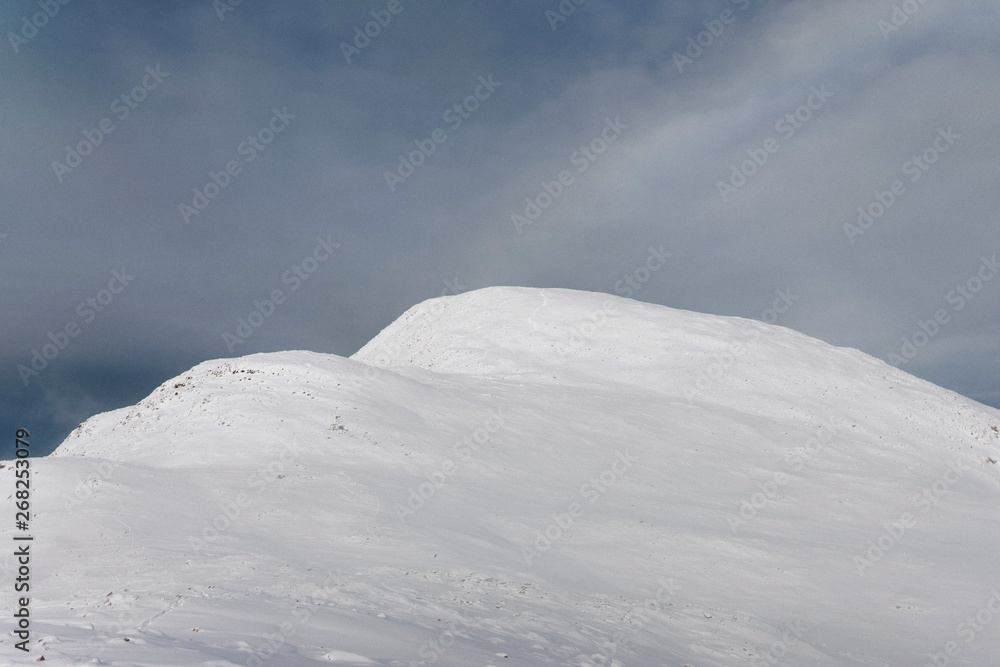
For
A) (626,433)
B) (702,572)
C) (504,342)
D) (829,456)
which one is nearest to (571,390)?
(626,433)

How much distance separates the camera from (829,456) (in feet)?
99.5

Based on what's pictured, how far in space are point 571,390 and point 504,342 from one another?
938 cm

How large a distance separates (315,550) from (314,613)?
17.4ft

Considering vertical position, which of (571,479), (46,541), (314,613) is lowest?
(314,613)

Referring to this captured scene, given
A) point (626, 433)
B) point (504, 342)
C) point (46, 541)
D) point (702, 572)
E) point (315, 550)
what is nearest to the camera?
point (46, 541)

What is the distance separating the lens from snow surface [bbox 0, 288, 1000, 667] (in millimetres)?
11789

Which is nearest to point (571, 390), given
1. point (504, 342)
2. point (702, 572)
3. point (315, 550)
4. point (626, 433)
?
point (626, 433)

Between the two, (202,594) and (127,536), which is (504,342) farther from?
(202,594)

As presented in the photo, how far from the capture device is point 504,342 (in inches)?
1734

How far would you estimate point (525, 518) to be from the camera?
21453mm

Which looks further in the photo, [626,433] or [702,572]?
[626,433]

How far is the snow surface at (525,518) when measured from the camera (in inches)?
464

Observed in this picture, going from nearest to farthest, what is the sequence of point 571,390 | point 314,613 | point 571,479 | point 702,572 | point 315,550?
point 314,613 < point 315,550 < point 702,572 < point 571,479 < point 571,390

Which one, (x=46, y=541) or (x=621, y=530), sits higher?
(x=621, y=530)
